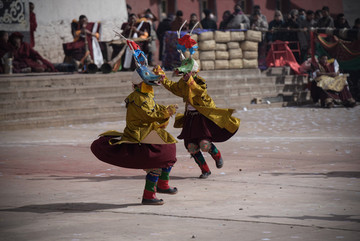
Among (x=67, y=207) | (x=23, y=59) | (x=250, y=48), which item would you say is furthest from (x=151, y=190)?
(x=250, y=48)

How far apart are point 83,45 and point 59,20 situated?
2.72 meters

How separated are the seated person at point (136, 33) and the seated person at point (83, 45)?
981 mm

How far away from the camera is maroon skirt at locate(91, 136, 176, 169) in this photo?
708cm

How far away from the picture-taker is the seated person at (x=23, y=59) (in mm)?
18703

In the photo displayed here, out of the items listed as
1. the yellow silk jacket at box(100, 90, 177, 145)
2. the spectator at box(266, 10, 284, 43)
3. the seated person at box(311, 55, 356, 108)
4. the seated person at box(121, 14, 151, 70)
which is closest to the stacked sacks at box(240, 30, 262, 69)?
the spectator at box(266, 10, 284, 43)

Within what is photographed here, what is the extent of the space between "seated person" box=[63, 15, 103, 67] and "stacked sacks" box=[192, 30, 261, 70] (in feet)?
8.73

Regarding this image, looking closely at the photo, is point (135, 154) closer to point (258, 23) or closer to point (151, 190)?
point (151, 190)

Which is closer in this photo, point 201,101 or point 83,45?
point 201,101

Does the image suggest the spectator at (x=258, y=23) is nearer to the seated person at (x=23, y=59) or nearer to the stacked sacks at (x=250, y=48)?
the stacked sacks at (x=250, y=48)

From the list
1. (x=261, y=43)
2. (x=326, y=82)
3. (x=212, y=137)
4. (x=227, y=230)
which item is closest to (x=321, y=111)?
(x=326, y=82)

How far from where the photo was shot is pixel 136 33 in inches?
766

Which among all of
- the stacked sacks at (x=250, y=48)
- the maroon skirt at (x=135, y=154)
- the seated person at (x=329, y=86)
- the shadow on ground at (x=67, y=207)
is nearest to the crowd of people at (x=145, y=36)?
the seated person at (x=329, y=86)

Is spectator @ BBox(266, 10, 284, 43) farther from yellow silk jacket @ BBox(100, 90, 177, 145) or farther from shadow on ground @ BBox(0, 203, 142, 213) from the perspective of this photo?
shadow on ground @ BBox(0, 203, 142, 213)

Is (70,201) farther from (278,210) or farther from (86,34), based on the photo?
(86,34)
